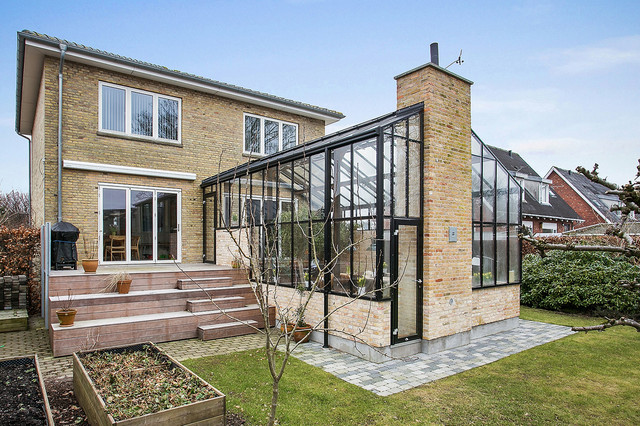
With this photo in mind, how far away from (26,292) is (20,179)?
2861 cm

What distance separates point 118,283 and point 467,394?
6.46 metres

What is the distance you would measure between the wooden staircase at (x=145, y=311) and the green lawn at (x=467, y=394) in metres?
1.49

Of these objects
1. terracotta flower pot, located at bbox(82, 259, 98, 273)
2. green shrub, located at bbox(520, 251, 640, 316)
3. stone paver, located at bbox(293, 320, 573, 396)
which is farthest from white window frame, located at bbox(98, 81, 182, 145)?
green shrub, located at bbox(520, 251, 640, 316)

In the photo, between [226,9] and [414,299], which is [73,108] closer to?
[226,9]

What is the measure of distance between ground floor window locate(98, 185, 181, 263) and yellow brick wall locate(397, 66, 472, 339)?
6850mm

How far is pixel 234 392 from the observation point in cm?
492

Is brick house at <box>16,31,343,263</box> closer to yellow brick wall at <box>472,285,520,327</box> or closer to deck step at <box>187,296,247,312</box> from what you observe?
deck step at <box>187,296,247,312</box>

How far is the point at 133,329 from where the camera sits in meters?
7.02

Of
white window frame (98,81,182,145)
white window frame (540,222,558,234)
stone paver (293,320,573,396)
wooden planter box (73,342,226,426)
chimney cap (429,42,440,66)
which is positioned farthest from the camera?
white window frame (540,222,558,234)

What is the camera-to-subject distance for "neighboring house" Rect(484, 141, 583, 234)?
67.8ft

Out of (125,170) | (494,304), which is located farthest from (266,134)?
(494,304)

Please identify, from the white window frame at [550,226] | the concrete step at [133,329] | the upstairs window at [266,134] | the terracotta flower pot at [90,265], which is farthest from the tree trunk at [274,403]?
the white window frame at [550,226]

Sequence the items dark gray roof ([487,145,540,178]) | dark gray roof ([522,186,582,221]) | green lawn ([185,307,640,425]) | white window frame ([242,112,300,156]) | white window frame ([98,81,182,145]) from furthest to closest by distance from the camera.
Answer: dark gray roof ([487,145,540,178]), dark gray roof ([522,186,582,221]), white window frame ([242,112,300,156]), white window frame ([98,81,182,145]), green lawn ([185,307,640,425])

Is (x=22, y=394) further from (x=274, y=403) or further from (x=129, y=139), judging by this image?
(x=129, y=139)
